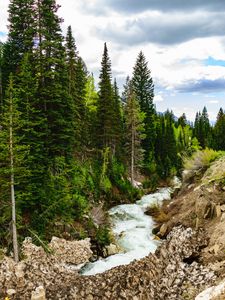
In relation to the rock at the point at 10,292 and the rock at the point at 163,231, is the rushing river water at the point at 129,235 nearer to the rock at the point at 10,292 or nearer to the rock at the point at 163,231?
the rock at the point at 163,231

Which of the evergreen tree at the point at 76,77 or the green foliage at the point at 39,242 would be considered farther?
the evergreen tree at the point at 76,77

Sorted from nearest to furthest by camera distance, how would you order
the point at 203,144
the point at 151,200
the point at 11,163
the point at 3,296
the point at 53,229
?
the point at 3,296 → the point at 11,163 → the point at 53,229 → the point at 151,200 → the point at 203,144

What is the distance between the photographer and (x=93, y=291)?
13.8 meters

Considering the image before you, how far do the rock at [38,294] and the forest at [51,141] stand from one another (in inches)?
146

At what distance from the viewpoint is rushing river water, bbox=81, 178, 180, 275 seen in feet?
59.7

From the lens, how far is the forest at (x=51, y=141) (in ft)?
58.3

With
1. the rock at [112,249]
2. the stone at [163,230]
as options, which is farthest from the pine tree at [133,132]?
the rock at [112,249]

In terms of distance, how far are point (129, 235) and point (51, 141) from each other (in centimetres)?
784

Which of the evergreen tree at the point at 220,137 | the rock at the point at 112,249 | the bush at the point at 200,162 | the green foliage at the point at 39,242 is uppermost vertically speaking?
the evergreen tree at the point at 220,137

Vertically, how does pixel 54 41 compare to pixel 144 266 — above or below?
above

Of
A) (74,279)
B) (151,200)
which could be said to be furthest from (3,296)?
(151,200)

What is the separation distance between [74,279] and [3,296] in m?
2.92

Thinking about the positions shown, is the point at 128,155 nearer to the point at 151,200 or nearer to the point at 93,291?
the point at 151,200

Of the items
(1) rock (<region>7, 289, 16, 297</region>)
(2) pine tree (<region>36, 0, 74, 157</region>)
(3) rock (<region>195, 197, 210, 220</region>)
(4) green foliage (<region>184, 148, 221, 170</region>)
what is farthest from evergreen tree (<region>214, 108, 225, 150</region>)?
(1) rock (<region>7, 289, 16, 297</region>)
